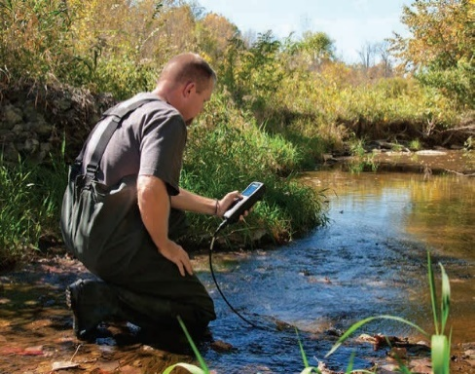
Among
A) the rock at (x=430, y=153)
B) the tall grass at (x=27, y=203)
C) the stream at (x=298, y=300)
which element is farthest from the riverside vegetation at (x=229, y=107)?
the rock at (x=430, y=153)

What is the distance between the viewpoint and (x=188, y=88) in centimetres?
307

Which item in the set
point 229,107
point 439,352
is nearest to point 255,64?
point 229,107

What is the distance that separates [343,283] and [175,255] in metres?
2.20

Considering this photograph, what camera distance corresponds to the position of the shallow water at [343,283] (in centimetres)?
326

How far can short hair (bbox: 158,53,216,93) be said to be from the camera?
3.04 meters

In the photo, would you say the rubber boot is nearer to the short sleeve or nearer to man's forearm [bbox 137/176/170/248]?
man's forearm [bbox 137/176/170/248]

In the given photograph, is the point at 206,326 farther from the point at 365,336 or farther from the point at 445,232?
the point at 445,232

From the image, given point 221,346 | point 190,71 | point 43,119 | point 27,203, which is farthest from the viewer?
point 43,119

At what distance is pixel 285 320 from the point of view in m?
3.85

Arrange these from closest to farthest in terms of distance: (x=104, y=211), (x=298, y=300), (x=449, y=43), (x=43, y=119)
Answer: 1. (x=104, y=211)
2. (x=298, y=300)
3. (x=43, y=119)
4. (x=449, y=43)

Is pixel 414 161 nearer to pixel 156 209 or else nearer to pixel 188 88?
pixel 188 88

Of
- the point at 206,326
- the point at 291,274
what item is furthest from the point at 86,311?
the point at 291,274

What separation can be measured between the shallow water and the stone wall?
203 cm

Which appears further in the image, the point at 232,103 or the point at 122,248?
the point at 232,103
